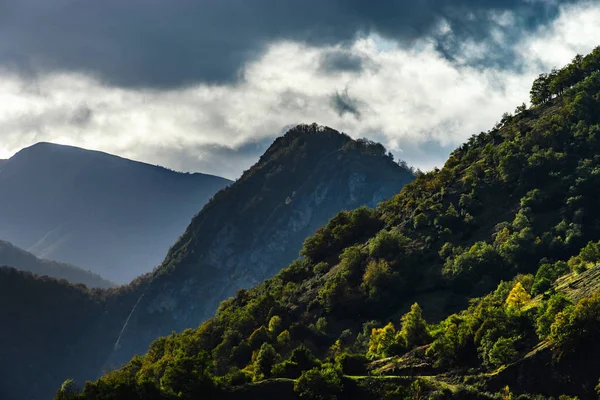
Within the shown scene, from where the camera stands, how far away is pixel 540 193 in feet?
363

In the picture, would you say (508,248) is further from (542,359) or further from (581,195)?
(542,359)

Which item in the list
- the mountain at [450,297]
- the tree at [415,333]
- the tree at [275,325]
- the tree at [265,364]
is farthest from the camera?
the tree at [275,325]

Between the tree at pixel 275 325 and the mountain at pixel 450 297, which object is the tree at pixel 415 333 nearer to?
the mountain at pixel 450 297

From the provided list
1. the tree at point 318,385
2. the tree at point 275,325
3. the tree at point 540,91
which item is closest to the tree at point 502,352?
the tree at point 318,385

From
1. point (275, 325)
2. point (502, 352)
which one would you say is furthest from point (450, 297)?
point (502, 352)

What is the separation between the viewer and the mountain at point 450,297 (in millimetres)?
42781

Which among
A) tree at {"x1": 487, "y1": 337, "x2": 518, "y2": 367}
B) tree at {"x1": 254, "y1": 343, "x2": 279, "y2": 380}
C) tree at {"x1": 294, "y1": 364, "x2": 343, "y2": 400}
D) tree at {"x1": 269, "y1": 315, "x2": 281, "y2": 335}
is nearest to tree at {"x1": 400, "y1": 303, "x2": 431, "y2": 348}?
tree at {"x1": 487, "y1": 337, "x2": 518, "y2": 367}

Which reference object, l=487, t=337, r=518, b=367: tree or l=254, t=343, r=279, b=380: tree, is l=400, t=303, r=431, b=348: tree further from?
l=254, t=343, r=279, b=380: tree

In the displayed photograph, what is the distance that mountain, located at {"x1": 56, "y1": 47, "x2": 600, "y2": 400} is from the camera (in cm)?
4278

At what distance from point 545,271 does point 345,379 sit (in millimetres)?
46483

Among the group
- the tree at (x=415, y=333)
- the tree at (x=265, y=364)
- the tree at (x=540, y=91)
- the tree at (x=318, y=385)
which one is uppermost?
the tree at (x=540, y=91)

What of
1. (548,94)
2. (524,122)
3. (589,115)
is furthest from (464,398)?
(548,94)

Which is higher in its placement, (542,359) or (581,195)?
(581,195)

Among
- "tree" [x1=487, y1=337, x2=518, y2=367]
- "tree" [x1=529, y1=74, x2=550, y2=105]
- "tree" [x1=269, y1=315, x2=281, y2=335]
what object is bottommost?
"tree" [x1=487, y1=337, x2=518, y2=367]
